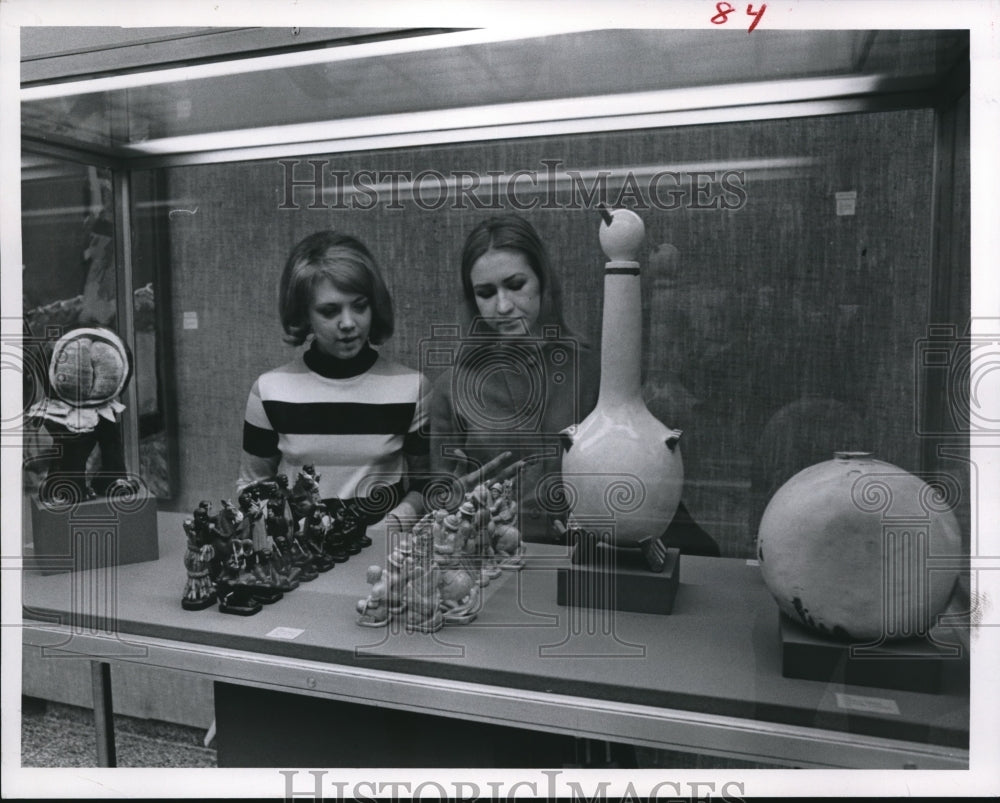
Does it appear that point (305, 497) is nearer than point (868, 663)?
No

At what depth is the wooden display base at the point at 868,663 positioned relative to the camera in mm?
1047

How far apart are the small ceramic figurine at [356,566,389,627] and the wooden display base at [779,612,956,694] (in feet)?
1.88

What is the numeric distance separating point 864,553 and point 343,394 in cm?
83

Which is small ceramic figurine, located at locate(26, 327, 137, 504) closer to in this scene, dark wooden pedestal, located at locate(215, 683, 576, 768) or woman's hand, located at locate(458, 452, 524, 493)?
dark wooden pedestal, located at locate(215, 683, 576, 768)

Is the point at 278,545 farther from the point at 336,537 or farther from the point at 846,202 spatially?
the point at 846,202

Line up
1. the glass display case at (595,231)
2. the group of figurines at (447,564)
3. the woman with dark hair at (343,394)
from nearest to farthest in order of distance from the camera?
1. the glass display case at (595,231)
2. the group of figurines at (447,564)
3. the woman with dark hair at (343,394)

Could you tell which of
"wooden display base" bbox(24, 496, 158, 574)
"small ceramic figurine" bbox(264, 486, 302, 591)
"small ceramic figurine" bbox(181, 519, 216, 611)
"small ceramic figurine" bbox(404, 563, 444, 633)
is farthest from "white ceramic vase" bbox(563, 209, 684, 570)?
"wooden display base" bbox(24, 496, 158, 574)

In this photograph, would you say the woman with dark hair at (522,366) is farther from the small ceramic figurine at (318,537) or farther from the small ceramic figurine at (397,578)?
the small ceramic figurine at (318,537)

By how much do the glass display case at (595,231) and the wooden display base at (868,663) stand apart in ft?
0.06

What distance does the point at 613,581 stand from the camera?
122 centimetres

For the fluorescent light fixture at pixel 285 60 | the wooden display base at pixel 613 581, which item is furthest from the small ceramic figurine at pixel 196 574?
the fluorescent light fixture at pixel 285 60

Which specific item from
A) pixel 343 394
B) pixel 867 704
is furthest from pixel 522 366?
pixel 867 704

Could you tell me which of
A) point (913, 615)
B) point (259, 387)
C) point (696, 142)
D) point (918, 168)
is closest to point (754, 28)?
point (696, 142)

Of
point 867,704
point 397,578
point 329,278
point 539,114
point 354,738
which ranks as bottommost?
point 354,738
